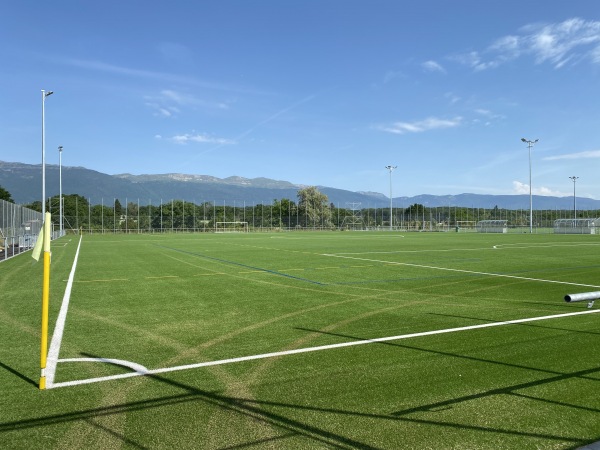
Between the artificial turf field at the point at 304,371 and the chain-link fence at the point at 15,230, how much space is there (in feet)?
50.1

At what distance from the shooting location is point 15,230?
1092 inches

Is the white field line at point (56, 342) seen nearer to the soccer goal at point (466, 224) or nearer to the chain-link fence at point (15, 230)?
the chain-link fence at point (15, 230)

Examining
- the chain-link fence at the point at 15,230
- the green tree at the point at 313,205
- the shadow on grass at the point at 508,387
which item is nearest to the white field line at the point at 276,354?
the shadow on grass at the point at 508,387

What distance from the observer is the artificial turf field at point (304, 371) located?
3.76 m

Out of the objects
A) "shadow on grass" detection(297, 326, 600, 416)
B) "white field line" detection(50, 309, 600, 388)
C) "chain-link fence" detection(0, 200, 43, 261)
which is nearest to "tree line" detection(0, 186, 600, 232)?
"chain-link fence" detection(0, 200, 43, 261)

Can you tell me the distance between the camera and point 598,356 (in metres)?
5.83

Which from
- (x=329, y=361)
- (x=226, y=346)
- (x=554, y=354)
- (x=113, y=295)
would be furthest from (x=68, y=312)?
(x=554, y=354)

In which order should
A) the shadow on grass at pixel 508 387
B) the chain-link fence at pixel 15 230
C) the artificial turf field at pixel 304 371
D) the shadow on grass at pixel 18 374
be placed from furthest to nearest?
the chain-link fence at pixel 15 230, the shadow on grass at pixel 18 374, the shadow on grass at pixel 508 387, the artificial turf field at pixel 304 371

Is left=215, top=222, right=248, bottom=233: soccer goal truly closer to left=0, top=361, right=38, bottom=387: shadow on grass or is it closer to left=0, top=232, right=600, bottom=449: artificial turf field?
left=0, top=232, right=600, bottom=449: artificial turf field

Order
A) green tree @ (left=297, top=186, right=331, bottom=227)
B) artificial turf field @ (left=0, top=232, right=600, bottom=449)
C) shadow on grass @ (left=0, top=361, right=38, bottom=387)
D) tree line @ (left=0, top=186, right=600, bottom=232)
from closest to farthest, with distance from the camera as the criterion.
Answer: artificial turf field @ (left=0, top=232, right=600, bottom=449) < shadow on grass @ (left=0, top=361, right=38, bottom=387) < tree line @ (left=0, top=186, right=600, bottom=232) < green tree @ (left=297, top=186, right=331, bottom=227)

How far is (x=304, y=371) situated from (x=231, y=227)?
76.0 m

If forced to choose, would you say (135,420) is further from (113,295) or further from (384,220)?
(384,220)

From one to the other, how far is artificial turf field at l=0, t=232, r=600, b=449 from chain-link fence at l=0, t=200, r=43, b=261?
15.3 metres

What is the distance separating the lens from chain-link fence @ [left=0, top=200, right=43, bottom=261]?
24.0 m
